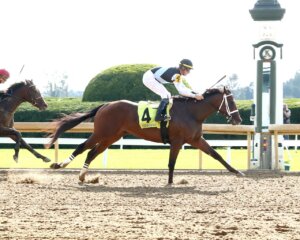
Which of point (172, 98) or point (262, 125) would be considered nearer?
point (172, 98)

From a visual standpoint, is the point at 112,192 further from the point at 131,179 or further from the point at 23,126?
the point at 23,126

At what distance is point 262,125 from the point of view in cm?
1493

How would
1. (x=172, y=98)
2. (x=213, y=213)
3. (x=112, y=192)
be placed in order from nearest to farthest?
(x=213, y=213), (x=112, y=192), (x=172, y=98)

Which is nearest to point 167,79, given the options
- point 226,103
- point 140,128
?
point 140,128

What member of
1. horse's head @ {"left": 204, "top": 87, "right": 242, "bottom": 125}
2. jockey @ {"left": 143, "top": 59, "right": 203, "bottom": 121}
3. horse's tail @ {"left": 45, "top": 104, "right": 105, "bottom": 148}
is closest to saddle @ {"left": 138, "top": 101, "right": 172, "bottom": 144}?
jockey @ {"left": 143, "top": 59, "right": 203, "bottom": 121}

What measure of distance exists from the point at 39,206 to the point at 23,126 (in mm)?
7165

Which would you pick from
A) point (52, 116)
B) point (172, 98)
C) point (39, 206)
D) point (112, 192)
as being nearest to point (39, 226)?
point (39, 206)

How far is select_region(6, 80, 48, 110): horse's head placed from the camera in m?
12.9

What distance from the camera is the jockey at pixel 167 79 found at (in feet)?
35.9

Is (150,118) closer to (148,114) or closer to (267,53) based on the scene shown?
(148,114)

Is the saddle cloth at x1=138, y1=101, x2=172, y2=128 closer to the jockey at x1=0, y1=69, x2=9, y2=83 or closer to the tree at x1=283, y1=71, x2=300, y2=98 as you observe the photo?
the jockey at x1=0, y1=69, x2=9, y2=83

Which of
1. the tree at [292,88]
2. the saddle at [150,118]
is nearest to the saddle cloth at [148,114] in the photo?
the saddle at [150,118]

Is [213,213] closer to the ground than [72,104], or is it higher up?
closer to the ground

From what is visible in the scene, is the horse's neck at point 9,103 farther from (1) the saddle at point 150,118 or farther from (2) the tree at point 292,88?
(2) the tree at point 292,88
